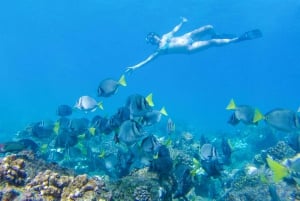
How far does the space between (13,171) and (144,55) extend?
412 ft

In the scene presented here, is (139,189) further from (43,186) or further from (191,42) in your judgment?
(191,42)

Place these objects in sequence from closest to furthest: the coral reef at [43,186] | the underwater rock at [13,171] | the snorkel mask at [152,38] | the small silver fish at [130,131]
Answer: the coral reef at [43,186]
the underwater rock at [13,171]
the small silver fish at [130,131]
the snorkel mask at [152,38]

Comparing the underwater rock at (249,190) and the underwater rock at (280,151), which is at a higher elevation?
the underwater rock at (280,151)

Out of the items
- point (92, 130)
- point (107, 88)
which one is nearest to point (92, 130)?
point (92, 130)

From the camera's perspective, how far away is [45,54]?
152 m

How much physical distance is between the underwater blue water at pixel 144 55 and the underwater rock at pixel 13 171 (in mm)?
25314

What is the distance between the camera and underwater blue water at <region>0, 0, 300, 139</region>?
174ft

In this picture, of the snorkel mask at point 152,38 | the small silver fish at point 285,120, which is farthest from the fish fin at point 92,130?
the snorkel mask at point 152,38

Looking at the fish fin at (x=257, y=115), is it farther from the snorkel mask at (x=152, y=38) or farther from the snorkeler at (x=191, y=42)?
the snorkeler at (x=191, y=42)

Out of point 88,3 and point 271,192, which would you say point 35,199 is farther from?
point 88,3

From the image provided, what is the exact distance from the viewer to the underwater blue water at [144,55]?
5316 cm

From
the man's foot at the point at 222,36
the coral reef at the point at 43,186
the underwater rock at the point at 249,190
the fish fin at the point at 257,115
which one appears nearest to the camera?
the coral reef at the point at 43,186

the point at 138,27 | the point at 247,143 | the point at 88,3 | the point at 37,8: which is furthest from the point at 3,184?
the point at 138,27

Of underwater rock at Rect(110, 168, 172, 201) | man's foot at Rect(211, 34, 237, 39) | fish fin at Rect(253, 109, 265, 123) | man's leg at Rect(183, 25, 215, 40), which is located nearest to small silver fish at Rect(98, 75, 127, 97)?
underwater rock at Rect(110, 168, 172, 201)
